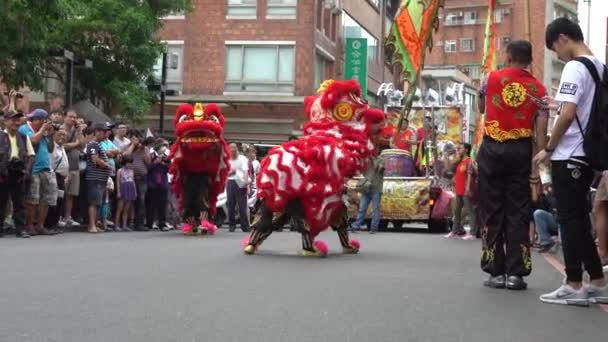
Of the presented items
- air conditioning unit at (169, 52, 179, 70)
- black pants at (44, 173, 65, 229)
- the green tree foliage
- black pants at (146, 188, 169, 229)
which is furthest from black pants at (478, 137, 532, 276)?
air conditioning unit at (169, 52, 179, 70)

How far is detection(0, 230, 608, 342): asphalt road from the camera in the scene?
5.62 meters

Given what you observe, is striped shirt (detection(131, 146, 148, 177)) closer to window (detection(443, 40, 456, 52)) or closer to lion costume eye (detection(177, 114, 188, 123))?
lion costume eye (detection(177, 114, 188, 123))

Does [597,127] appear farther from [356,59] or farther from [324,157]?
[356,59]

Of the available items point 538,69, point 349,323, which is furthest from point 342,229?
point 538,69

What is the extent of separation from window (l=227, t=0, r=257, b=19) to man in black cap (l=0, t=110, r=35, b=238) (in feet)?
95.9

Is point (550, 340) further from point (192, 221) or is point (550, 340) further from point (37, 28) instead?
point (37, 28)

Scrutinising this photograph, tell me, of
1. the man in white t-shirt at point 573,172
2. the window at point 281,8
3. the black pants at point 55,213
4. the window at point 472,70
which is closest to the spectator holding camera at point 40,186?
the black pants at point 55,213

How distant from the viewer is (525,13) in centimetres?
1664

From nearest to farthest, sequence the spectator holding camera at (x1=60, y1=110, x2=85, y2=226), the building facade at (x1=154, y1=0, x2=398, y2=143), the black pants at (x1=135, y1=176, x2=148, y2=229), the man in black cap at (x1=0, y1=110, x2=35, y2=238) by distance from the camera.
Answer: the man in black cap at (x1=0, y1=110, x2=35, y2=238) < the spectator holding camera at (x1=60, y1=110, x2=85, y2=226) < the black pants at (x1=135, y1=176, x2=148, y2=229) < the building facade at (x1=154, y1=0, x2=398, y2=143)

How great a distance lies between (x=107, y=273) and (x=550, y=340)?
420cm

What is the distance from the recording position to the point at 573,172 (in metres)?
7.09

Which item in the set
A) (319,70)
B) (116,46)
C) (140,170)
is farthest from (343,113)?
(319,70)

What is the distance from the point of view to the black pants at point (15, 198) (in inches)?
564

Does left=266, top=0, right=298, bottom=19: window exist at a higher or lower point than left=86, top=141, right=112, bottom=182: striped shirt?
higher
